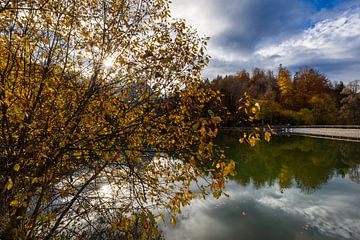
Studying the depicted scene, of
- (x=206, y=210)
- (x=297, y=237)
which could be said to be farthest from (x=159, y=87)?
(x=206, y=210)

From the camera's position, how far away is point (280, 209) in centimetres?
932

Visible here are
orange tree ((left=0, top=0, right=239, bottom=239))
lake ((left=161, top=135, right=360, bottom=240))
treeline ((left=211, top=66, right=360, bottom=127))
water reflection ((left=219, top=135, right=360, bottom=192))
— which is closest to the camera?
orange tree ((left=0, top=0, right=239, bottom=239))

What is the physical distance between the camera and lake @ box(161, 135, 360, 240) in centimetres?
744

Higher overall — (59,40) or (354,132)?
(59,40)

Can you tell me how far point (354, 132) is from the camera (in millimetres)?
30609

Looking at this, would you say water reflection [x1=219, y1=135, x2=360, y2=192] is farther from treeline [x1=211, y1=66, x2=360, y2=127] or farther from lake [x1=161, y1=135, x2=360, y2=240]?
treeline [x1=211, y1=66, x2=360, y2=127]

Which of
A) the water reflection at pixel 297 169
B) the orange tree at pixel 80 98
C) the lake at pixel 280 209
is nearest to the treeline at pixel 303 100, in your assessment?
the water reflection at pixel 297 169

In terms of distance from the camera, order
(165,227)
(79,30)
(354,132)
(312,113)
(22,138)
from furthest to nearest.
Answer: (312,113) → (354,132) → (165,227) → (79,30) → (22,138)

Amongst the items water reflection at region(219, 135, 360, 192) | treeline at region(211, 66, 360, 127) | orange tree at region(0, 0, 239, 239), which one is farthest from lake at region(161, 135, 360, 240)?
treeline at region(211, 66, 360, 127)

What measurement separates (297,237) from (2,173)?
766 cm

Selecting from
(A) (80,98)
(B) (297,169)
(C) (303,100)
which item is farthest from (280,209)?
(C) (303,100)

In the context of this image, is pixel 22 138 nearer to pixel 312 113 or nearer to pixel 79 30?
pixel 79 30

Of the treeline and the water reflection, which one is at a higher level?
the treeline

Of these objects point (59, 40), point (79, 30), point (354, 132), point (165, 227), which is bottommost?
point (165, 227)
